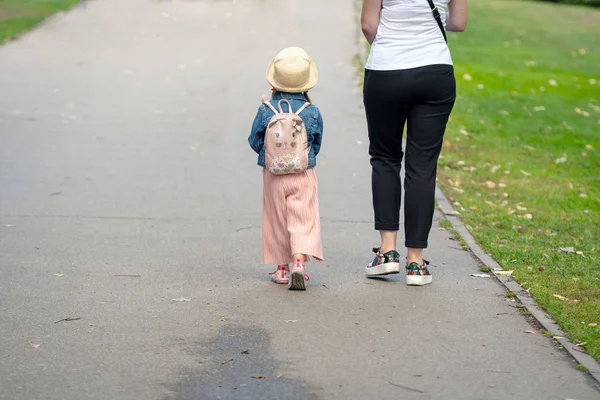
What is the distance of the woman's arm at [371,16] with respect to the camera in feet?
21.0

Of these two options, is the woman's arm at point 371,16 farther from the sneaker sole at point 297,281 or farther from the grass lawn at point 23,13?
the grass lawn at point 23,13

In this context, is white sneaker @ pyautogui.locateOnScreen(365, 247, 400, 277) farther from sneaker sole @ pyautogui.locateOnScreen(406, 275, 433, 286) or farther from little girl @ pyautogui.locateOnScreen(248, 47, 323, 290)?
little girl @ pyautogui.locateOnScreen(248, 47, 323, 290)

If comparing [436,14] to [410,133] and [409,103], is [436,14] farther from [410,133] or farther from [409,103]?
[410,133]

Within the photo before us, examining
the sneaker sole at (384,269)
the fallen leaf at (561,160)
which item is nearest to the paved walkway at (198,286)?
the sneaker sole at (384,269)

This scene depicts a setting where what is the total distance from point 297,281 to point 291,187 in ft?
1.79

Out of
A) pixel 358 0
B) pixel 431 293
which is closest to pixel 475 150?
pixel 431 293

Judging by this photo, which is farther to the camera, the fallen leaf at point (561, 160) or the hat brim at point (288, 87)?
the fallen leaf at point (561, 160)

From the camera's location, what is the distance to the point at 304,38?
67.8 feet

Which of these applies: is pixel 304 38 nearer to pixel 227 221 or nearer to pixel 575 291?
pixel 227 221

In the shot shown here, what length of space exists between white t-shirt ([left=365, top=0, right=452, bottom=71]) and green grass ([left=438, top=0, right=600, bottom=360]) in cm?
151

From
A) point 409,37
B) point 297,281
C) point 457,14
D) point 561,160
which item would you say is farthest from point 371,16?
point 561,160

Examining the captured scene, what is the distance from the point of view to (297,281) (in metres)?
6.49

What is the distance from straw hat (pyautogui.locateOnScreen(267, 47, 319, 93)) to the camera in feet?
20.9

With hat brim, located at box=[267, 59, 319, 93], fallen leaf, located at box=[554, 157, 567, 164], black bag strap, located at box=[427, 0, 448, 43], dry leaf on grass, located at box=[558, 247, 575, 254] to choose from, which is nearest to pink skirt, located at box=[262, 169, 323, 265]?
hat brim, located at box=[267, 59, 319, 93]
